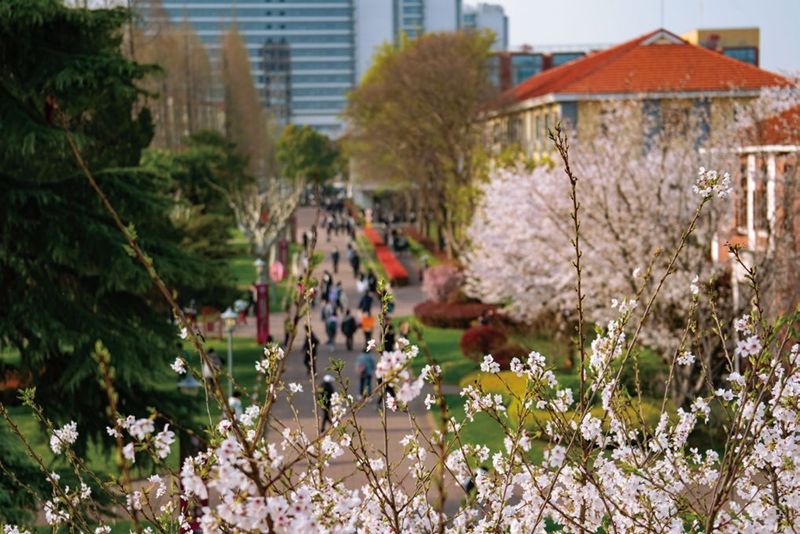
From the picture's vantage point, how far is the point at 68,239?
14242 mm

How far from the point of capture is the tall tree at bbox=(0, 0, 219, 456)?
46.2 feet

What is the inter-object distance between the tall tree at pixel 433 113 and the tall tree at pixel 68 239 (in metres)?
33.8

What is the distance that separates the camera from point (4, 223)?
1423cm

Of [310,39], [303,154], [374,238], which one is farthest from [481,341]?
[310,39]

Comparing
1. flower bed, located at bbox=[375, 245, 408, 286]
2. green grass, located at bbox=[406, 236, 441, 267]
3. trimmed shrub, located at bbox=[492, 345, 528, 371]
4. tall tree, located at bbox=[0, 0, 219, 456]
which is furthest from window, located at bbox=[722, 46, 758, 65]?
tall tree, located at bbox=[0, 0, 219, 456]

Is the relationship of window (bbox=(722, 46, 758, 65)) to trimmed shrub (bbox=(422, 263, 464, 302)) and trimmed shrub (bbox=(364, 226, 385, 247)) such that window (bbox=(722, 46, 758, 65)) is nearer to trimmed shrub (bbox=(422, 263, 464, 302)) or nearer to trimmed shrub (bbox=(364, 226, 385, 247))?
trimmed shrub (bbox=(364, 226, 385, 247))

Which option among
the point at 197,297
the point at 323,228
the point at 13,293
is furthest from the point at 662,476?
the point at 323,228

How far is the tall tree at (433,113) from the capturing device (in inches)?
2112

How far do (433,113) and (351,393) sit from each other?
32056 millimetres

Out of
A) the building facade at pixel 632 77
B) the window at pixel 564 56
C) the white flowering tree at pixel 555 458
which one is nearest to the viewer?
the white flowering tree at pixel 555 458

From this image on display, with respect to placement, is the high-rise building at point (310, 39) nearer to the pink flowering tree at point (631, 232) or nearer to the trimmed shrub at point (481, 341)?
the pink flowering tree at point (631, 232)

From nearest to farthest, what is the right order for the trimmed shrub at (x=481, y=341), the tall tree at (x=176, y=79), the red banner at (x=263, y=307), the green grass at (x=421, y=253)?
the trimmed shrub at (x=481, y=341)
the red banner at (x=263, y=307)
the green grass at (x=421, y=253)
the tall tree at (x=176, y=79)

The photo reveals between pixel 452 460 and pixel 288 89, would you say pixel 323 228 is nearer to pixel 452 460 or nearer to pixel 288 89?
pixel 452 460

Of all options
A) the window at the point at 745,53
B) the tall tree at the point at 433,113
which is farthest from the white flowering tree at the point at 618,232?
the window at the point at 745,53
